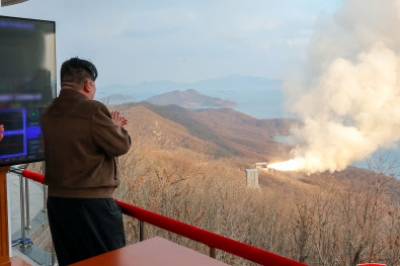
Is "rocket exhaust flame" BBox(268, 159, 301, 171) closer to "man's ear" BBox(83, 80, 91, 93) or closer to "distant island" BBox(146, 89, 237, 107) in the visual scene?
"distant island" BBox(146, 89, 237, 107)

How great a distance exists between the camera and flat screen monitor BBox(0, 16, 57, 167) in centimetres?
228

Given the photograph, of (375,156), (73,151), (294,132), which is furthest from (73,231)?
(294,132)

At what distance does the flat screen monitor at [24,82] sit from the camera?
228cm


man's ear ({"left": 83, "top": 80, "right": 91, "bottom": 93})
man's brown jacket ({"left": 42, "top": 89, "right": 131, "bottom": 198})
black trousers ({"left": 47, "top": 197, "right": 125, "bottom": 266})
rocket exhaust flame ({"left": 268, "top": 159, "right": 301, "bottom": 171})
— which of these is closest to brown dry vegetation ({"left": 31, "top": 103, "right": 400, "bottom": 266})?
rocket exhaust flame ({"left": 268, "top": 159, "right": 301, "bottom": 171})

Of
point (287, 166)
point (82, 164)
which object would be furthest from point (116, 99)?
point (82, 164)

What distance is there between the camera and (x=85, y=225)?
172 centimetres

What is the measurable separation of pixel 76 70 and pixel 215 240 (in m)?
0.96

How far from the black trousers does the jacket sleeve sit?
0.26 m

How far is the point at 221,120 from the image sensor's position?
8672mm

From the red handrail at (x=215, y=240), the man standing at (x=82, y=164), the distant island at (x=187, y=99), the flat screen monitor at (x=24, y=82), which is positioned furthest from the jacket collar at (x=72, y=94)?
the distant island at (x=187, y=99)

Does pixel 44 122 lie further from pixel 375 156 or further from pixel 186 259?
pixel 375 156

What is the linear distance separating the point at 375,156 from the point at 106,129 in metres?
3.87

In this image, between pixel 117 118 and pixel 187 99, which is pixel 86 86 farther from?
pixel 187 99

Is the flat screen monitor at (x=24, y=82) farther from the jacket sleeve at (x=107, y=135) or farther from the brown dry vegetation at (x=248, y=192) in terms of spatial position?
the brown dry vegetation at (x=248, y=192)
